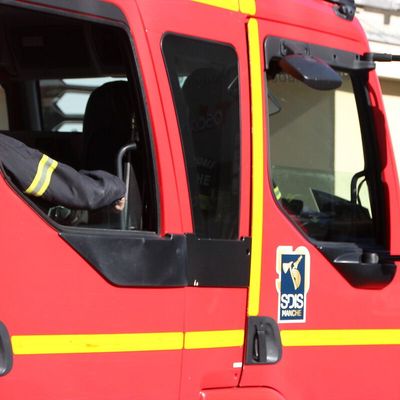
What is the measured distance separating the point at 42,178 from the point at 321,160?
1.32 meters

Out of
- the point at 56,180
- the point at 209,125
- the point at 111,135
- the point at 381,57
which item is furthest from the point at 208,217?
the point at 381,57

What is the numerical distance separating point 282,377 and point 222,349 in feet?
1.02

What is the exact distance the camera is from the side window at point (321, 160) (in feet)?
10.9

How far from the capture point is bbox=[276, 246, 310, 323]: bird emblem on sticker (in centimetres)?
313

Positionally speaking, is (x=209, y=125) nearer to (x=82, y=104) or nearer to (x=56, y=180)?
(x=56, y=180)

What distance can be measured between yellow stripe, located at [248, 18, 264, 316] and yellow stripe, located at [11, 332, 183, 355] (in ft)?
1.19

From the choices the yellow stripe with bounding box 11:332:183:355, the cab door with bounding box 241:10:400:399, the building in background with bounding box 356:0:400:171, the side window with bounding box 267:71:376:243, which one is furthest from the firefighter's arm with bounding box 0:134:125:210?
the building in background with bounding box 356:0:400:171

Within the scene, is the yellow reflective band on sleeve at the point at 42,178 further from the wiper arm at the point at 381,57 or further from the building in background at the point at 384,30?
the building in background at the point at 384,30

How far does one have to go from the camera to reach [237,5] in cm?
316

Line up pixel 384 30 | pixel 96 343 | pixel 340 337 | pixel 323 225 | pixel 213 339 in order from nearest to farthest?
pixel 96 343 → pixel 213 339 → pixel 340 337 → pixel 323 225 → pixel 384 30

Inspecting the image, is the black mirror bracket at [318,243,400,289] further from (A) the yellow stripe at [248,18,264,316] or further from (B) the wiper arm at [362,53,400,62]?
(B) the wiper arm at [362,53,400,62]

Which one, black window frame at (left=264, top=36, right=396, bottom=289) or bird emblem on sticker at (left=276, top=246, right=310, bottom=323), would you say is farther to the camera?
black window frame at (left=264, top=36, right=396, bottom=289)

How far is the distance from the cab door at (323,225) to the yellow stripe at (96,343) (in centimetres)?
40

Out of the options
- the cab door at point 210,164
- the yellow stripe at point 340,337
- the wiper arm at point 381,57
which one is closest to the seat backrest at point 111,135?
the cab door at point 210,164
